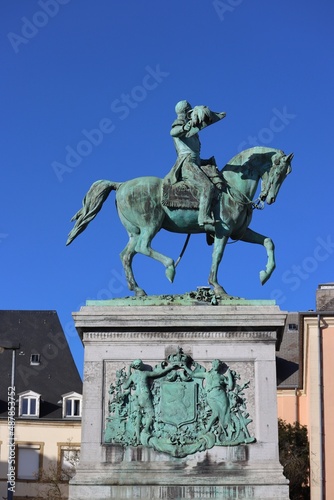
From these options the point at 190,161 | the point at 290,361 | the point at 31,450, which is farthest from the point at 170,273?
the point at 290,361

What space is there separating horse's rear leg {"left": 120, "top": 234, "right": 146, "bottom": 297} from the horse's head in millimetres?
2350

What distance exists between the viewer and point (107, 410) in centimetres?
1648

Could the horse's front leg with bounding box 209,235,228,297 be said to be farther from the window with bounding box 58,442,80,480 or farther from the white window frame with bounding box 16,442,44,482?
the white window frame with bounding box 16,442,44,482

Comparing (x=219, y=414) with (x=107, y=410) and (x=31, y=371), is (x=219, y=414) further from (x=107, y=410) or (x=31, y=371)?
(x=31, y=371)

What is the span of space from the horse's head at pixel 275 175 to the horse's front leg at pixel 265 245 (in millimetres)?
620

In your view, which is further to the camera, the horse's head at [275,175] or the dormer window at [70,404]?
the dormer window at [70,404]

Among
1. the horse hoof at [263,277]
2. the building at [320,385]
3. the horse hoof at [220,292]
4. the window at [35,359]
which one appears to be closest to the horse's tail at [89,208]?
the horse hoof at [220,292]

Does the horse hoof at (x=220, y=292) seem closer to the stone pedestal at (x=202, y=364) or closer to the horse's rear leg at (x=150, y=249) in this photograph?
the stone pedestal at (x=202, y=364)

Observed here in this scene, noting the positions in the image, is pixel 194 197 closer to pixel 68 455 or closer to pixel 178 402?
pixel 178 402

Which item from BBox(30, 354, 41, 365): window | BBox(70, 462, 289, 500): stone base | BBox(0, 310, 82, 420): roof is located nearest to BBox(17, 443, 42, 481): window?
BBox(0, 310, 82, 420): roof

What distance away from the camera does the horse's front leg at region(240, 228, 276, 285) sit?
1772 cm

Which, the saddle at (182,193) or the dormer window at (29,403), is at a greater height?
the saddle at (182,193)

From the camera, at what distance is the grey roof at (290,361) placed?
53.5m

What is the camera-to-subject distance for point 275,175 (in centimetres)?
1789
